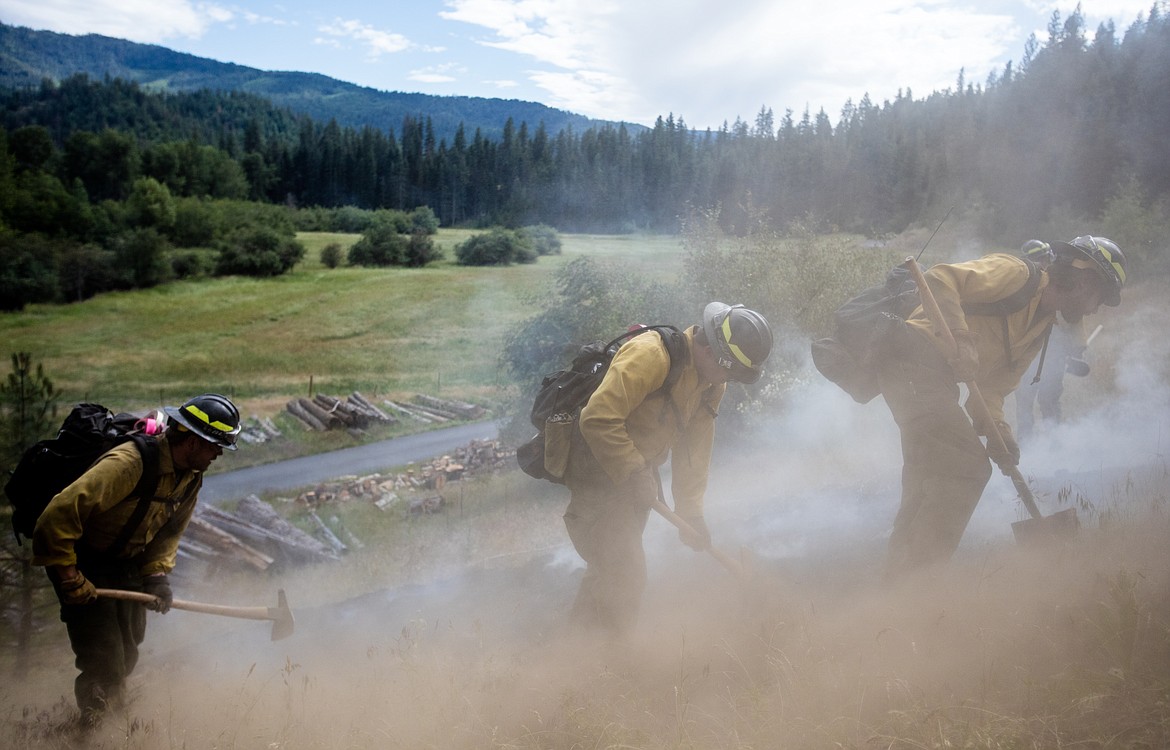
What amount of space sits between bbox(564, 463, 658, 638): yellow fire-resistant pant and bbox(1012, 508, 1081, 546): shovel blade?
2521 mm

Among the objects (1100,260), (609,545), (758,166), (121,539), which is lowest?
(121,539)

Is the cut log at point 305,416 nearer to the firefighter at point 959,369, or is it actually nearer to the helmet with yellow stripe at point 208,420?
the helmet with yellow stripe at point 208,420

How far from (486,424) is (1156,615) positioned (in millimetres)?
19542

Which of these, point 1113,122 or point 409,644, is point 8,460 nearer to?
point 409,644

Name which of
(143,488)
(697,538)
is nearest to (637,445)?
(697,538)

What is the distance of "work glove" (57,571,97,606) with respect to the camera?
398cm

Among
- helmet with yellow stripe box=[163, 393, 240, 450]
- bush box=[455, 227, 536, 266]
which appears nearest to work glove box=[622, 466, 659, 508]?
helmet with yellow stripe box=[163, 393, 240, 450]

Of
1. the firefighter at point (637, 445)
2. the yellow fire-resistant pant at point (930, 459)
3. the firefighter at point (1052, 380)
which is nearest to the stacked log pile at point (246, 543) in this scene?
the firefighter at point (637, 445)

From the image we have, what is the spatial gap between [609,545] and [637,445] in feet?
2.03

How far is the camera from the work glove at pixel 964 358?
4633mm

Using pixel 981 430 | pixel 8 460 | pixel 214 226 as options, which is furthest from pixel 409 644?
pixel 214 226

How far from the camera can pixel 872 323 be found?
4.91m

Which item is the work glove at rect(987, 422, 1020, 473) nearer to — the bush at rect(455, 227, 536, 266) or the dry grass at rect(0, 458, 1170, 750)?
the dry grass at rect(0, 458, 1170, 750)

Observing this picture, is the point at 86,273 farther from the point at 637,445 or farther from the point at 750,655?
the point at 750,655
